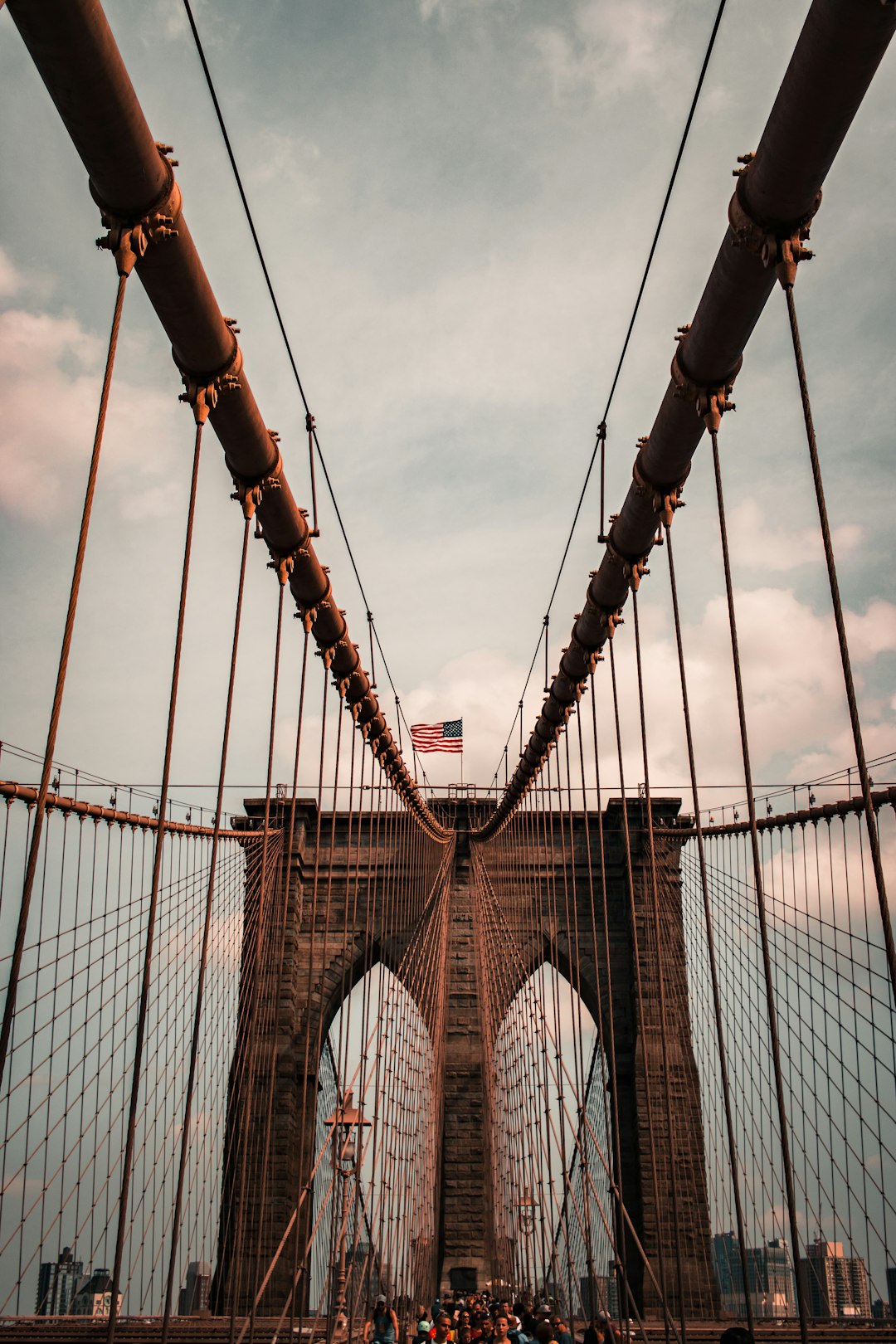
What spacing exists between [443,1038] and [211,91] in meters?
17.5

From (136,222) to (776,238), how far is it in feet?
6.89

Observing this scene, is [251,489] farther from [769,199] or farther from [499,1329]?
[499,1329]

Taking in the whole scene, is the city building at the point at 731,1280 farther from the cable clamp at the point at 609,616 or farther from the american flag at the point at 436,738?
the american flag at the point at 436,738

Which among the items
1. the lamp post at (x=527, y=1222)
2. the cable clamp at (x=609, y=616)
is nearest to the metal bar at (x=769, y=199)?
the cable clamp at (x=609, y=616)

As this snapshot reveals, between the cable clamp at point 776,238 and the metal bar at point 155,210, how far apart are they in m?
1.87

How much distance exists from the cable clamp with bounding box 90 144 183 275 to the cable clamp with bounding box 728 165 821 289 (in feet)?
6.13

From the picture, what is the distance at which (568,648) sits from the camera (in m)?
9.77

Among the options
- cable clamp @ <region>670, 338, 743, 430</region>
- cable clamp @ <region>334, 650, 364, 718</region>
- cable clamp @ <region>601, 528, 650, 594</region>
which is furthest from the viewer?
cable clamp @ <region>334, 650, 364, 718</region>

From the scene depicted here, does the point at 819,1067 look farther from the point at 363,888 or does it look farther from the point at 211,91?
the point at 211,91

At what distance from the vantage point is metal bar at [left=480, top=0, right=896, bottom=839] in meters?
3.20

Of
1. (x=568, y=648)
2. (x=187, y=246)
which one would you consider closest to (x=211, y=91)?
(x=187, y=246)

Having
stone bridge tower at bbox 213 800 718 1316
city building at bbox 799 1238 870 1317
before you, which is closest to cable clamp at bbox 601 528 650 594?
city building at bbox 799 1238 870 1317

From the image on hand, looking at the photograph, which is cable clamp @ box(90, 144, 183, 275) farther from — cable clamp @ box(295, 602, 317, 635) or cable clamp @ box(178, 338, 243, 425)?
cable clamp @ box(295, 602, 317, 635)

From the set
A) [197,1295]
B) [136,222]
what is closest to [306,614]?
[136,222]
